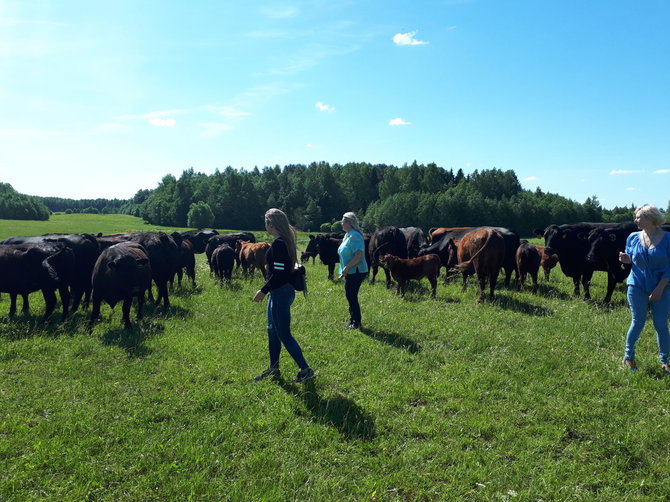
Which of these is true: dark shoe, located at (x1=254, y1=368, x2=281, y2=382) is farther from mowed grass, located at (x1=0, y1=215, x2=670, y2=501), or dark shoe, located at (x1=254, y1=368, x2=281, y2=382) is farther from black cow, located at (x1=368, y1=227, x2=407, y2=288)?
black cow, located at (x1=368, y1=227, x2=407, y2=288)

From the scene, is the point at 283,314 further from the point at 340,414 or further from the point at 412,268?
the point at 412,268

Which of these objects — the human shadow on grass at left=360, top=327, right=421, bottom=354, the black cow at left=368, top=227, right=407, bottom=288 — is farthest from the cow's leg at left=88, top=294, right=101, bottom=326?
the black cow at left=368, top=227, right=407, bottom=288

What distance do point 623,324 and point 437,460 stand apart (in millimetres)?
6467

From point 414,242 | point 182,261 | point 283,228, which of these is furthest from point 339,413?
point 414,242

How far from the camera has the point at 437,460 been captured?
3.80 m

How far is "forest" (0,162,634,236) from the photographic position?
71.6m

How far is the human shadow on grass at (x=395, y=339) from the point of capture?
22.5ft

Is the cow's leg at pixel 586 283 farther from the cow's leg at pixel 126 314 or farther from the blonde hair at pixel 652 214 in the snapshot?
the cow's leg at pixel 126 314

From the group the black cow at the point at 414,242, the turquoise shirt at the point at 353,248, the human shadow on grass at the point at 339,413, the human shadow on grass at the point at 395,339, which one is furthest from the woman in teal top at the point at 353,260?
the black cow at the point at 414,242

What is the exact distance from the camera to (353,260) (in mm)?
7332

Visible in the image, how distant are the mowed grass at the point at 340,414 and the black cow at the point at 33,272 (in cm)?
94

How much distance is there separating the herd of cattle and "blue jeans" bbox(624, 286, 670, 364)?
4.50 metres


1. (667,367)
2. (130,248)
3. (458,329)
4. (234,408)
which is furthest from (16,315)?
(667,367)

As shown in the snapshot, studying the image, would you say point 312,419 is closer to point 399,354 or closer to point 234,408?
point 234,408
